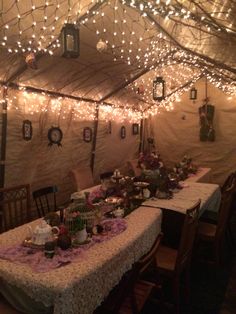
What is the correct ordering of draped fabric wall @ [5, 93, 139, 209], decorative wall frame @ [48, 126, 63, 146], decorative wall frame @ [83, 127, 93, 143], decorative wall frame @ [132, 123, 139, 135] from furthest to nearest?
1. decorative wall frame @ [132, 123, 139, 135]
2. decorative wall frame @ [83, 127, 93, 143]
3. decorative wall frame @ [48, 126, 63, 146]
4. draped fabric wall @ [5, 93, 139, 209]

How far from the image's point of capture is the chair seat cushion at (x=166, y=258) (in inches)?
95.6

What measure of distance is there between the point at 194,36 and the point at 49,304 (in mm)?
3133

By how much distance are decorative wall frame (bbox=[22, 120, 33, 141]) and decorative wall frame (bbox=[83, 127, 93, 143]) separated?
1.31m

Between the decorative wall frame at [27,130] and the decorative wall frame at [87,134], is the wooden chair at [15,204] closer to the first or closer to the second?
the decorative wall frame at [27,130]

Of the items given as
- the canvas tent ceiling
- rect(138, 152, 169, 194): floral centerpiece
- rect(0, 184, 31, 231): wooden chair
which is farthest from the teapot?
the canvas tent ceiling

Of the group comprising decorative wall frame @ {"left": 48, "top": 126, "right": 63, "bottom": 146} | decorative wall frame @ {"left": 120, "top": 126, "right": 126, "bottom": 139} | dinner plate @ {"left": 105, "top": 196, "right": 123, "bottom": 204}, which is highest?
decorative wall frame @ {"left": 120, "top": 126, "right": 126, "bottom": 139}

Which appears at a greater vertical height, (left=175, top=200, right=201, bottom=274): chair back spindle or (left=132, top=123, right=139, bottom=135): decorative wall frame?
(left=132, top=123, right=139, bottom=135): decorative wall frame

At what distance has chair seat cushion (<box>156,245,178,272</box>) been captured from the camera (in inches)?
95.6

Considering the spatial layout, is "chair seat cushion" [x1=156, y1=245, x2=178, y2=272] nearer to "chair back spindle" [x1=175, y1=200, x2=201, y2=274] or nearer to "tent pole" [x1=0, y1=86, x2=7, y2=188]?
"chair back spindle" [x1=175, y1=200, x2=201, y2=274]

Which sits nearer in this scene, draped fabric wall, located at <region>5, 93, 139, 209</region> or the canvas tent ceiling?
the canvas tent ceiling

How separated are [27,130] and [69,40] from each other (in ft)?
5.95

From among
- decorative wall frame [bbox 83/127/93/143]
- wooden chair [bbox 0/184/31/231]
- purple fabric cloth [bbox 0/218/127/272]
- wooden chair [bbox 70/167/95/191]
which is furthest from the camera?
decorative wall frame [bbox 83/127/93/143]

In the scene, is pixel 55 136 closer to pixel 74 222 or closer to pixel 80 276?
pixel 74 222

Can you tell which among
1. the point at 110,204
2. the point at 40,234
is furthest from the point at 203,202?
the point at 40,234
